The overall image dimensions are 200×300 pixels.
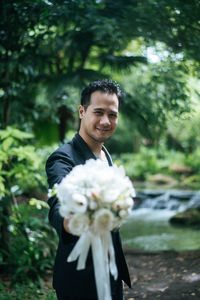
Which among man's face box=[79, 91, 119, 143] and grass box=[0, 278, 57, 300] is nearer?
man's face box=[79, 91, 119, 143]

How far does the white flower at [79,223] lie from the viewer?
1.11 metres

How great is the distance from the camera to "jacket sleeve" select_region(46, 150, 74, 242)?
1367 mm

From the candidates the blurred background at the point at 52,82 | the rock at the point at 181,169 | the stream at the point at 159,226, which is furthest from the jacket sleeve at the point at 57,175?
the rock at the point at 181,169

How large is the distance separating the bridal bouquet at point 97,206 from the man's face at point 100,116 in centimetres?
A: 67

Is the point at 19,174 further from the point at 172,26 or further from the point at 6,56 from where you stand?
the point at 172,26

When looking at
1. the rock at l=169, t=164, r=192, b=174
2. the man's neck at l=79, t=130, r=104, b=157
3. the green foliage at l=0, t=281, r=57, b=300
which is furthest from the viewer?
the rock at l=169, t=164, r=192, b=174

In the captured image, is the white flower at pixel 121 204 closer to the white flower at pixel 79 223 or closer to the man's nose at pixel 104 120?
the white flower at pixel 79 223

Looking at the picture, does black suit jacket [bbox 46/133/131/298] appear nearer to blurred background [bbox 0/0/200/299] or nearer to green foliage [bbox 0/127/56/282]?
blurred background [bbox 0/0/200/299]

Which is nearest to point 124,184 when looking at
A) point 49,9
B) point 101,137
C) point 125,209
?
point 125,209

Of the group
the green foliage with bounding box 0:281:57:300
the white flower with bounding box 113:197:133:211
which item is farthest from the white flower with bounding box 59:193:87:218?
the green foliage with bounding box 0:281:57:300

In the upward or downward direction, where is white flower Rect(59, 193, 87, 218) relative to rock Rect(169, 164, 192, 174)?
upward

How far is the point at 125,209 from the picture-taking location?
115cm

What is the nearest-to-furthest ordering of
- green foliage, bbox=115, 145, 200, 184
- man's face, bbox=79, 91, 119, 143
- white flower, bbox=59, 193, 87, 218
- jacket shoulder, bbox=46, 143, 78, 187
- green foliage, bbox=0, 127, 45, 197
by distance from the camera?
white flower, bbox=59, 193, 87, 218 < jacket shoulder, bbox=46, 143, 78, 187 < man's face, bbox=79, 91, 119, 143 < green foliage, bbox=0, 127, 45, 197 < green foliage, bbox=115, 145, 200, 184

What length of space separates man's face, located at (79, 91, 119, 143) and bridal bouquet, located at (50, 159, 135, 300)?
0.67 m
